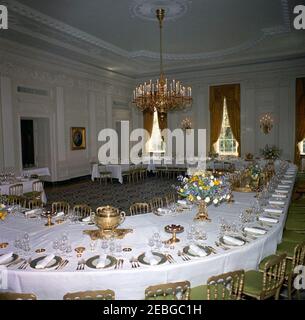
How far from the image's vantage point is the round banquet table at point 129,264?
2645 mm

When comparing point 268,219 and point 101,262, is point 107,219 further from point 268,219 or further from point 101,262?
point 268,219

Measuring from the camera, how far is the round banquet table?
8.68 ft

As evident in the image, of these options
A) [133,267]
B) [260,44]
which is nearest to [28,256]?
[133,267]

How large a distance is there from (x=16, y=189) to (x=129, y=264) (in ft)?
18.3

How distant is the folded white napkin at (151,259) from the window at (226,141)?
11893 millimetres

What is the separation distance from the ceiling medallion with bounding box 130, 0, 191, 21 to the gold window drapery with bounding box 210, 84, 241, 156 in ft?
21.9

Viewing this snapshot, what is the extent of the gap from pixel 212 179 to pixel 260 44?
327 inches

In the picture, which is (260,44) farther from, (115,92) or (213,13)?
(115,92)

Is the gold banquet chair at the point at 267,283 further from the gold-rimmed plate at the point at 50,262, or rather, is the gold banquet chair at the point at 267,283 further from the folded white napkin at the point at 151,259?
the gold-rimmed plate at the point at 50,262

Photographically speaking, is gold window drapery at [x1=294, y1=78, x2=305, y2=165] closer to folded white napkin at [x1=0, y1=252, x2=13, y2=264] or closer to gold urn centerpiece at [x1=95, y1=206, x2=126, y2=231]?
gold urn centerpiece at [x1=95, y1=206, x2=126, y2=231]

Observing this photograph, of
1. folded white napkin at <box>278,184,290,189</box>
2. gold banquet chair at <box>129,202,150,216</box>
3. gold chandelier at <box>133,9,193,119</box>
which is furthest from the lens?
gold chandelier at <box>133,9,193,119</box>

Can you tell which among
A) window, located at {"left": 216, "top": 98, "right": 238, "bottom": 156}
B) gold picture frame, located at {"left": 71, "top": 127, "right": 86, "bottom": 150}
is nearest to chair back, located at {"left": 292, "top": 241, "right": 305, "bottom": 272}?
gold picture frame, located at {"left": 71, "top": 127, "right": 86, "bottom": 150}

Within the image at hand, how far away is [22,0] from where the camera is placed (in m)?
6.65

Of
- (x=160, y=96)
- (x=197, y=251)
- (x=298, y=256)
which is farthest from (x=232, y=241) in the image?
(x=160, y=96)
